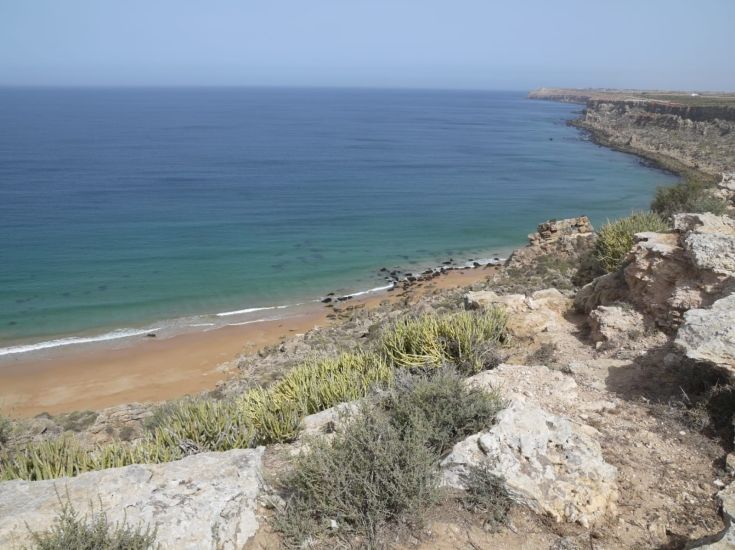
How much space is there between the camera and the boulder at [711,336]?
16.5ft

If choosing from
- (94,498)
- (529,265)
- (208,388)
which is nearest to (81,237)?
(208,388)

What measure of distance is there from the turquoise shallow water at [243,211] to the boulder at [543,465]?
1917 centimetres

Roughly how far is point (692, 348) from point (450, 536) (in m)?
3.23

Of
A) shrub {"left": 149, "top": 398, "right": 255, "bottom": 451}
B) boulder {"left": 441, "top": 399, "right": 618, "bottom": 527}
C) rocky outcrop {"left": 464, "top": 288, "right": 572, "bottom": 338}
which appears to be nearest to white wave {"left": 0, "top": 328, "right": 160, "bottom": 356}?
rocky outcrop {"left": 464, "top": 288, "right": 572, "bottom": 338}

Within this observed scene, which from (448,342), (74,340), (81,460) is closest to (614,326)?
(448,342)

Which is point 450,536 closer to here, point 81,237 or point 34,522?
point 34,522

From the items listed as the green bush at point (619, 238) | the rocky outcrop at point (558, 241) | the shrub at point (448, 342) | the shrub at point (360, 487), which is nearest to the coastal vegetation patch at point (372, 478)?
the shrub at point (360, 487)

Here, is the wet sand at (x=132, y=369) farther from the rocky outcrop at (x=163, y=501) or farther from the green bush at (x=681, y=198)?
the green bush at (x=681, y=198)

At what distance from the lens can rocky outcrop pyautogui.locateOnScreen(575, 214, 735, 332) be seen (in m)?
6.97

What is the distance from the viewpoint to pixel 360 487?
4020mm

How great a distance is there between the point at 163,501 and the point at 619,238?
34.4 feet

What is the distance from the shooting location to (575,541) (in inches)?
148

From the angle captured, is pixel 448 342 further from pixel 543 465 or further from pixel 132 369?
pixel 132 369

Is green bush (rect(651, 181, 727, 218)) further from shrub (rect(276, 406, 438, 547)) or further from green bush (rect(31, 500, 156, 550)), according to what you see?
green bush (rect(31, 500, 156, 550))
